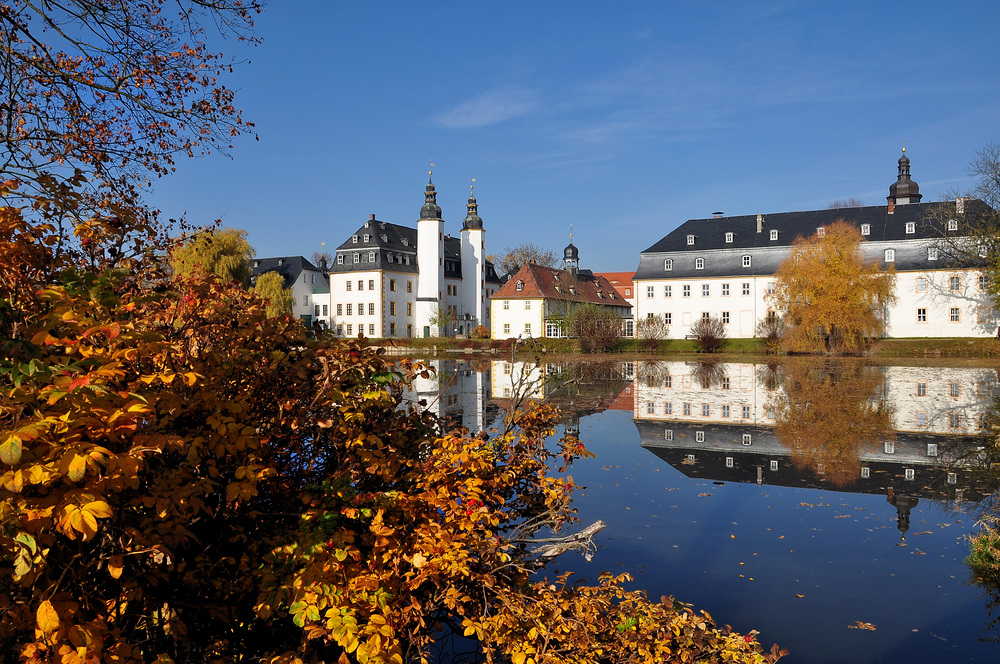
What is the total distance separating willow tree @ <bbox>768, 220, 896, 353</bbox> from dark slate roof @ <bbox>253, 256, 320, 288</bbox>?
4835 cm

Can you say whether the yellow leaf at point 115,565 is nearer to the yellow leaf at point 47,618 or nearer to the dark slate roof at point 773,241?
the yellow leaf at point 47,618

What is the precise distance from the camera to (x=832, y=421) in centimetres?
1581

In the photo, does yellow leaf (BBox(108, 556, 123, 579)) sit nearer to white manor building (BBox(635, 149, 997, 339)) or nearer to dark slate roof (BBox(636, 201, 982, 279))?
white manor building (BBox(635, 149, 997, 339))

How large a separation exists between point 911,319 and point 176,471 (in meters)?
62.4

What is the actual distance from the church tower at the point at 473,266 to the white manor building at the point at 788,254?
18.8 meters

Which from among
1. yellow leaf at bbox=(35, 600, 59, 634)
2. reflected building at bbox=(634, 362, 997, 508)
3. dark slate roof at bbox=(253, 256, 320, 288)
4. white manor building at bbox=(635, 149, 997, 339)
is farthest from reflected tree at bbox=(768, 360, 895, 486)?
dark slate roof at bbox=(253, 256, 320, 288)

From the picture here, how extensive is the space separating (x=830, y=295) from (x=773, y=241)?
16988 millimetres

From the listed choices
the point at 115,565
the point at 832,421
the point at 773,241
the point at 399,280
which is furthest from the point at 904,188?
the point at 115,565

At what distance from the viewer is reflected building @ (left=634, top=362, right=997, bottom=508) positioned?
10438 millimetres

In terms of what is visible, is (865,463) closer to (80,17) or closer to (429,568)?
(429,568)

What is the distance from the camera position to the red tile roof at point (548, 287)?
196ft

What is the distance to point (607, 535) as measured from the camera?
768cm

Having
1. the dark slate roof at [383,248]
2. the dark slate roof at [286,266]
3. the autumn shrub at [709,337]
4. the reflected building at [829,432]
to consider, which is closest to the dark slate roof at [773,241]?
the autumn shrub at [709,337]

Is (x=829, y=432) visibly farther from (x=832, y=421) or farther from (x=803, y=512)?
(x=803, y=512)
